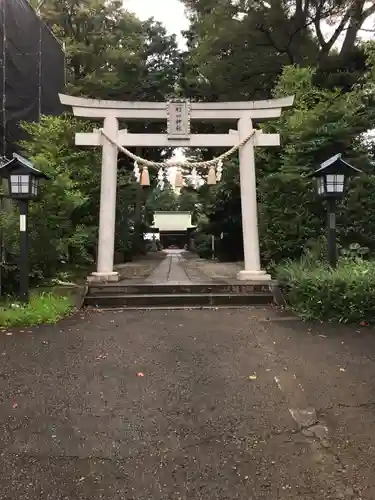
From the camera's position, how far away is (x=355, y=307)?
6117 millimetres

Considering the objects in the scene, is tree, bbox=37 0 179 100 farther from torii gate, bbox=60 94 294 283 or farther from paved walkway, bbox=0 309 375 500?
paved walkway, bbox=0 309 375 500

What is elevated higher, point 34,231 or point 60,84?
point 60,84

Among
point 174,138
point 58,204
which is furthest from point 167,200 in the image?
point 58,204

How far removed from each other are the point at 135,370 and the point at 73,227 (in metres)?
6.06

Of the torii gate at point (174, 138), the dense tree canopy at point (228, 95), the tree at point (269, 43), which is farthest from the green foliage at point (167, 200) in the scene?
the torii gate at point (174, 138)

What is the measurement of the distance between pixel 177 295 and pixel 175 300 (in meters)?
0.13

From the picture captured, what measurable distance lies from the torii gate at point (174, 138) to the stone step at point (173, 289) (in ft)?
2.05

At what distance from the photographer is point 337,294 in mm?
6211

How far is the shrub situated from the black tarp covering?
282 inches

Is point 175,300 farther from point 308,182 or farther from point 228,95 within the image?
point 228,95

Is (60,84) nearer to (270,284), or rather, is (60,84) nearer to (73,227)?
(73,227)

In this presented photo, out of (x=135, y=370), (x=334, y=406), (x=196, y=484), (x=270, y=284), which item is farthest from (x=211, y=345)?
(x=270, y=284)

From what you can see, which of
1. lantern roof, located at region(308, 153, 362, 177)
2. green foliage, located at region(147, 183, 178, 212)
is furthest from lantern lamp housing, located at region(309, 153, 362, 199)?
green foliage, located at region(147, 183, 178, 212)

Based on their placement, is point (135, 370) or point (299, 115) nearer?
point (135, 370)
